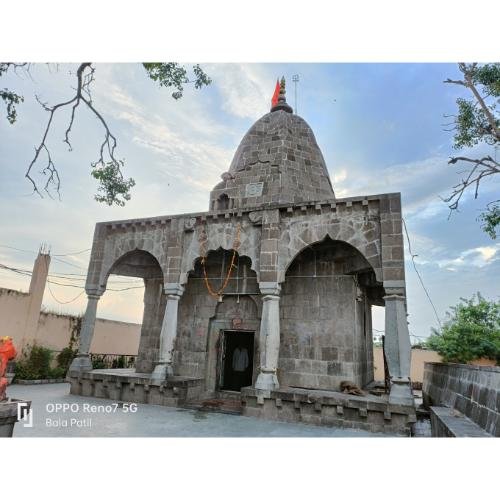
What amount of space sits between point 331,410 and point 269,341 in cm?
199

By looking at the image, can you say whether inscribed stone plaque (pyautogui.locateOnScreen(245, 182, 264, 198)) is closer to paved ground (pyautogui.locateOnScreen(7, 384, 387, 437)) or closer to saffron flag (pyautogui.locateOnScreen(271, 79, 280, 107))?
saffron flag (pyautogui.locateOnScreen(271, 79, 280, 107))

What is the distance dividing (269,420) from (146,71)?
7394 mm

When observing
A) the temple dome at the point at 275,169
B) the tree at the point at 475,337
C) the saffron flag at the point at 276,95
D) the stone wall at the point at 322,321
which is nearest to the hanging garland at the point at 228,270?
the stone wall at the point at 322,321

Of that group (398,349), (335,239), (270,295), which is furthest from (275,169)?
(398,349)

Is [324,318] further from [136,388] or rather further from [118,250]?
[118,250]

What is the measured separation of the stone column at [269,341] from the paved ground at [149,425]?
85 cm

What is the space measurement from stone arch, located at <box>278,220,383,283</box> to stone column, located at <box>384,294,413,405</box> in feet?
2.13

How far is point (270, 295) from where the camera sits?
879 cm

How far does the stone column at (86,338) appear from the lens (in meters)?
10.4

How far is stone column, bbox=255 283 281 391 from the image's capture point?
27.2ft

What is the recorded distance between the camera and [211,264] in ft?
36.8

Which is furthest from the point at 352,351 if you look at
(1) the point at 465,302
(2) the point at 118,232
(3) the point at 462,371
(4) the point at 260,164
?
(1) the point at 465,302

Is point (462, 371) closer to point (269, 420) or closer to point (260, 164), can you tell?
point (269, 420)

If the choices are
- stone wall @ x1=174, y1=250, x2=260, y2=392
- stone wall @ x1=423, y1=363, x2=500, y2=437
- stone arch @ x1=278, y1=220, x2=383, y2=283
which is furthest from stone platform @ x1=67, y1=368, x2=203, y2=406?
stone wall @ x1=423, y1=363, x2=500, y2=437
